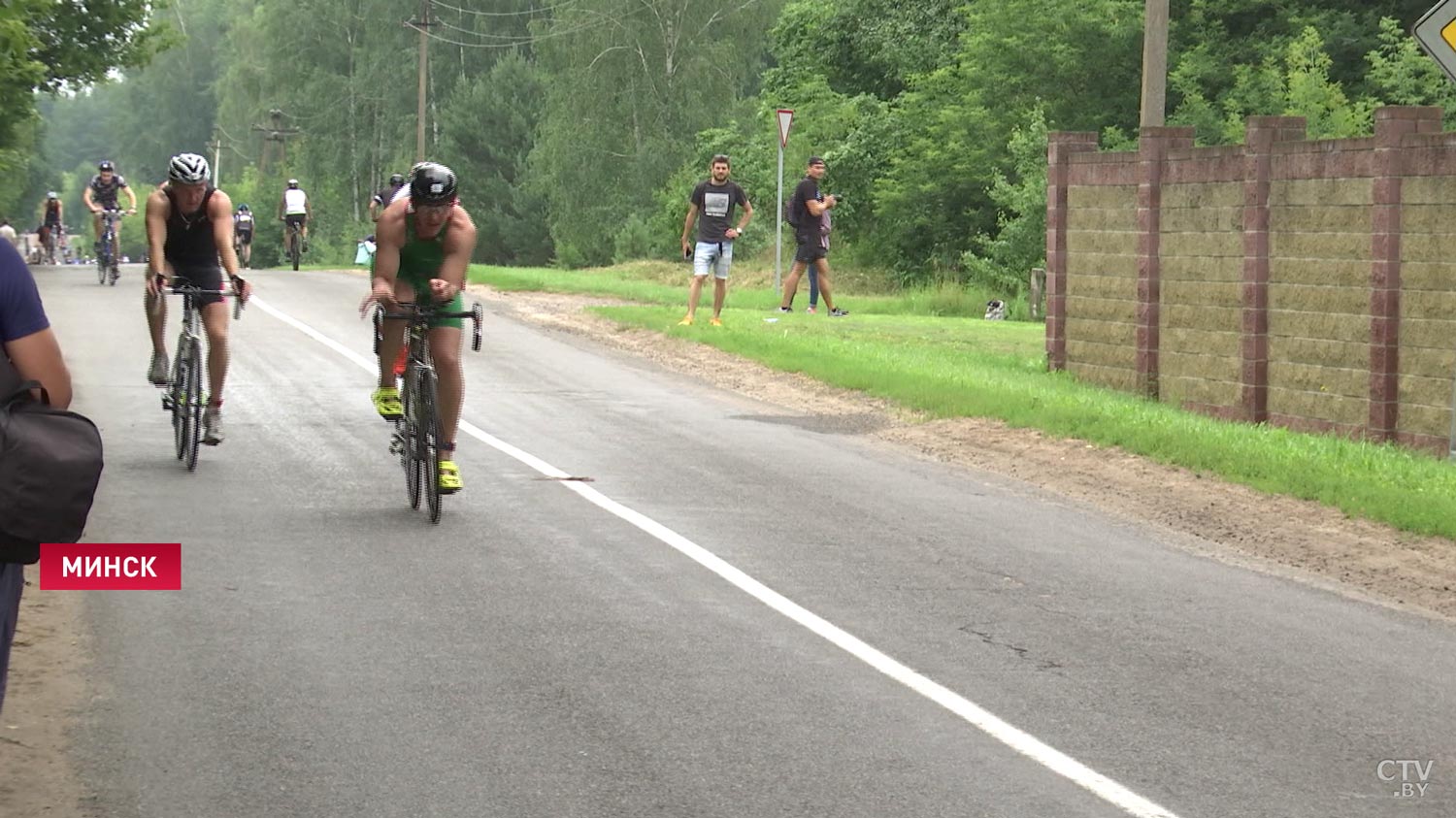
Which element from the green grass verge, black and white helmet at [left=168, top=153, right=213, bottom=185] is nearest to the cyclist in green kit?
black and white helmet at [left=168, top=153, right=213, bottom=185]

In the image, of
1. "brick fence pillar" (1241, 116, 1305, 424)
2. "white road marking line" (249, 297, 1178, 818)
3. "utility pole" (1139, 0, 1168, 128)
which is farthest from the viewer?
"utility pole" (1139, 0, 1168, 128)

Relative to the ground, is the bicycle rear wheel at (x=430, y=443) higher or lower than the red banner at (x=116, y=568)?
higher

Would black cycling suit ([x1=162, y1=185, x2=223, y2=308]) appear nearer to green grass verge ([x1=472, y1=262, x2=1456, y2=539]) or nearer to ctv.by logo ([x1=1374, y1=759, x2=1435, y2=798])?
green grass verge ([x1=472, y1=262, x2=1456, y2=539])

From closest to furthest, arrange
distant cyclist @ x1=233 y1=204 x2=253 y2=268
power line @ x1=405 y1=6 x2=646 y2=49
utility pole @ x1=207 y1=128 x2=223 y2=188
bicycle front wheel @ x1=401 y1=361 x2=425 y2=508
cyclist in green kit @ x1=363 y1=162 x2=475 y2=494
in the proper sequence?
1. cyclist in green kit @ x1=363 y1=162 x2=475 y2=494
2. bicycle front wheel @ x1=401 y1=361 x2=425 y2=508
3. distant cyclist @ x1=233 y1=204 x2=253 y2=268
4. power line @ x1=405 y1=6 x2=646 y2=49
5. utility pole @ x1=207 y1=128 x2=223 y2=188

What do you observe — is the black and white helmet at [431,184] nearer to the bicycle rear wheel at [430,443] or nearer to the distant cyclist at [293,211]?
the bicycle rear wheel at [430,443]

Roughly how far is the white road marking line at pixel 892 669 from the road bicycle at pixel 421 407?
3.38 ft

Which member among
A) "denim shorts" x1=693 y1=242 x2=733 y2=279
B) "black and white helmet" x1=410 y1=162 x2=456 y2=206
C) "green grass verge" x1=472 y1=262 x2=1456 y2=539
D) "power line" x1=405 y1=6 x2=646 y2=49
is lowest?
"green grass verge" x1=472 y1=262 x2=1456 y2=539

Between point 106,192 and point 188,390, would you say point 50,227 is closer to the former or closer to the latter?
point 106,192

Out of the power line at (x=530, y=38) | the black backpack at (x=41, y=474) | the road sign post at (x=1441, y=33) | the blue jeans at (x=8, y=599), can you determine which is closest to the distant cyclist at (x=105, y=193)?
the road sign post at (x=1441, y=33)

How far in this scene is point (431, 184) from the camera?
34.0 ft

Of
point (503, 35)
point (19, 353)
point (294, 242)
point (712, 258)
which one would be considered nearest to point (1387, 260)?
point (712, 258)

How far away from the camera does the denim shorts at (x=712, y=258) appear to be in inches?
915

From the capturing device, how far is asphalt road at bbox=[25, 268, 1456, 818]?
238 inches

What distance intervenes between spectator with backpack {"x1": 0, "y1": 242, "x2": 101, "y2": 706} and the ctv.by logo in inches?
153
